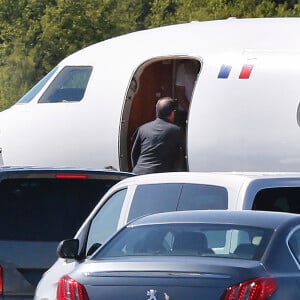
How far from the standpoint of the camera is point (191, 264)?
7.59m

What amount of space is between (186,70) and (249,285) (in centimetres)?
992

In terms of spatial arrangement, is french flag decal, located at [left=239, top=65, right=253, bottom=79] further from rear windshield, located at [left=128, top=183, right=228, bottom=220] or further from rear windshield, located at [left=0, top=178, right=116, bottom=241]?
rear windshield, located at [left=128, top=183, right=228, bottom=220]

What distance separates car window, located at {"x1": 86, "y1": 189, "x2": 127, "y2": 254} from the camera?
10.0 meters

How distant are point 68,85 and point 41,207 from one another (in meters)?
6.68

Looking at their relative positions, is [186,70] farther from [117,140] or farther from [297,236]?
[297,236]

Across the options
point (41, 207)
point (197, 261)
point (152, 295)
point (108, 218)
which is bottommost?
point (41, 207)

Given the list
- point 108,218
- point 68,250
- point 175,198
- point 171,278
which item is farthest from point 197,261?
point 108,218

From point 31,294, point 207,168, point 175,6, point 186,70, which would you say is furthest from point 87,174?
point 175,6

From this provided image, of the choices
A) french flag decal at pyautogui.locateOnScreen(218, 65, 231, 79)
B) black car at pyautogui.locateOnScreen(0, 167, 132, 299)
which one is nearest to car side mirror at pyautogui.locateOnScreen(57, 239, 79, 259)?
black car at pyautogui.locateOnScreen(0, 167, 132, 299)

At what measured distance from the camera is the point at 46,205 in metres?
11.1

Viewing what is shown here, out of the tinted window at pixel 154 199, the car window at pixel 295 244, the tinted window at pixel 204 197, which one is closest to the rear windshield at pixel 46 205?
the tinted window at pixel 154 199

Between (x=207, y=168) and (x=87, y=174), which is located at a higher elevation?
(x=87, y=174)

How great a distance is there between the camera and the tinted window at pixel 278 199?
9.67 meters

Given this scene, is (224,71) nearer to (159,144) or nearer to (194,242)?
(159,144)
